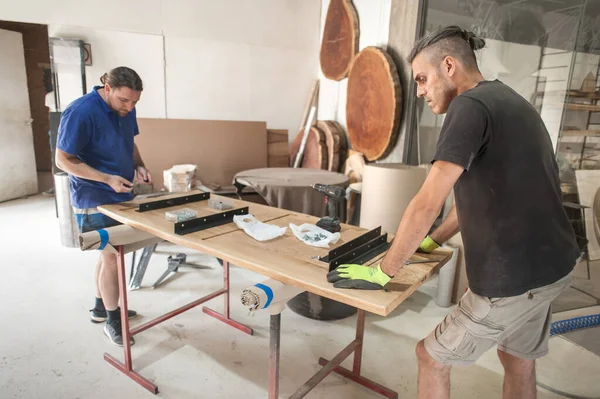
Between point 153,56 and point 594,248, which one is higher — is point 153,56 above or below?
above

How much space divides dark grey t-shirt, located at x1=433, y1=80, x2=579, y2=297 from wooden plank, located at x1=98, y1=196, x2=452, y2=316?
10.1 inches

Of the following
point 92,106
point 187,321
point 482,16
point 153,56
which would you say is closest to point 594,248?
point 482,16

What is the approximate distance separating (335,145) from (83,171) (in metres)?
3.22

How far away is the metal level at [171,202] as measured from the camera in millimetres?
2098

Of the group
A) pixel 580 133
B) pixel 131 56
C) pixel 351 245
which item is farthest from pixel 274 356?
pixel 131 56

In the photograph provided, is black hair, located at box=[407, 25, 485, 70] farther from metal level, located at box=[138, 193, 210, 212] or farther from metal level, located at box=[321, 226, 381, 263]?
metal level, located at box=[138, 193, 210, 212]

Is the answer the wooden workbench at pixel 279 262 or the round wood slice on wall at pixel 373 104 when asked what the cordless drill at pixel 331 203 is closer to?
the wooden workbench at pixel 279 262

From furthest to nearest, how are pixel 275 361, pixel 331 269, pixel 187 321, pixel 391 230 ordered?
pixel 391 230 → pixel 187 321 → pixel 275 361 → pixel 331 269

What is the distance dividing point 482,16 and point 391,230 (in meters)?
Answer: 2.01

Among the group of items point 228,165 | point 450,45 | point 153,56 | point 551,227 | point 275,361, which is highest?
point 153,56

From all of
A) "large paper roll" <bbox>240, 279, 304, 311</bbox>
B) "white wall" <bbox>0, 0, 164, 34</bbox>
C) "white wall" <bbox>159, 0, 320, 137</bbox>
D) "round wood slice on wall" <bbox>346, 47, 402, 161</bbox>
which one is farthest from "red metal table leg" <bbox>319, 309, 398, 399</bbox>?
"white wall" <bbox>0, 0, 164, 34</bbox>

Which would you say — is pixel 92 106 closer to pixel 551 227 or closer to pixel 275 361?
pixel 275 361

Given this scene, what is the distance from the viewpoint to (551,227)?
1252mm

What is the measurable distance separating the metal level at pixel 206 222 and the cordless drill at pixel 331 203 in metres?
0.43
